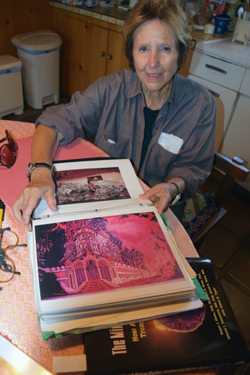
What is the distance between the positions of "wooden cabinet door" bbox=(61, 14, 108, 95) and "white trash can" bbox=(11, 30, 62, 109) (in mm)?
162

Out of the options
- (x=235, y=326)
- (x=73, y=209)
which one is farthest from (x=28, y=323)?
(x=235, y=326)

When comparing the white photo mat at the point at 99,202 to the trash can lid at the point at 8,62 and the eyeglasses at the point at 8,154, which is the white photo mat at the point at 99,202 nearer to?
the eyeglasses at the point at 8,154

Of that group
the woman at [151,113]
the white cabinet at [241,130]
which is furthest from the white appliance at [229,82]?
the woman at [151,113]

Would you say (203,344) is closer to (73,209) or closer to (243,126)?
(73,209)

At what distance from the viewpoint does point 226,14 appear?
2.34m

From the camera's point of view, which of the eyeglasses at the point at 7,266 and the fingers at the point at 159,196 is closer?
the eyeglasses at the point at 7,266

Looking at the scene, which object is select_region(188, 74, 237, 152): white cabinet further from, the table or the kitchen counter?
the table

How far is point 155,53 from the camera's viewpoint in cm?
90

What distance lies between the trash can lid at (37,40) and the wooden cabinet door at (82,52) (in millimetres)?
163

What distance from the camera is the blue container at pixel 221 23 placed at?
2.18m

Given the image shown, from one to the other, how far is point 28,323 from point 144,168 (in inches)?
30.8

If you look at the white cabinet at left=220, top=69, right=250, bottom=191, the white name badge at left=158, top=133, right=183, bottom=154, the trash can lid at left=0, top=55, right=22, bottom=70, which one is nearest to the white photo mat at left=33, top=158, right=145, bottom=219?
the white name badge at left=158, top=133, right=183, bottom=154

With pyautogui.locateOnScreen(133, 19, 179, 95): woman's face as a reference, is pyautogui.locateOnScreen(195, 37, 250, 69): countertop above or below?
below

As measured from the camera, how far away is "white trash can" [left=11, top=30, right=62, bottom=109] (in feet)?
7.83
